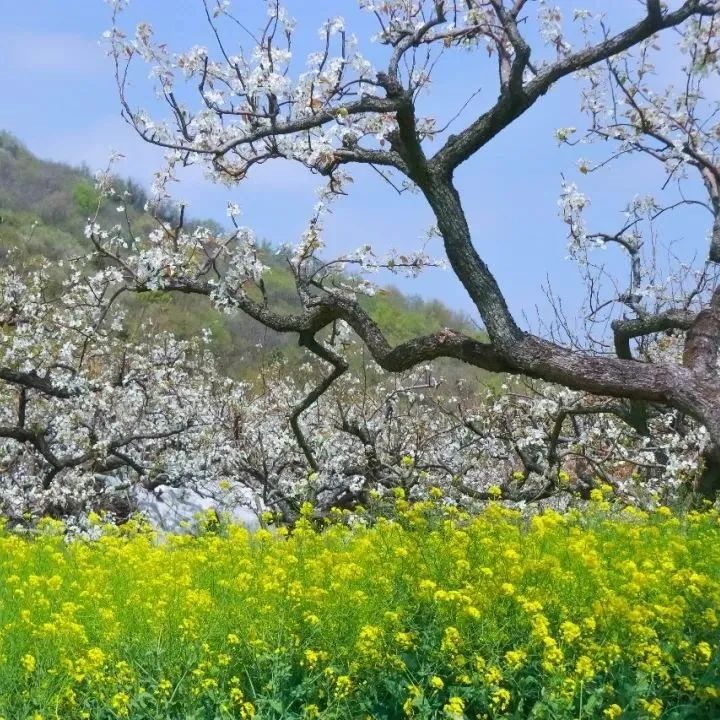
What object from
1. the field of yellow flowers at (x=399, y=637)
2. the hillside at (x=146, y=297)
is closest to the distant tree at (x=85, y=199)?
the hillside at (x=146, y=297)

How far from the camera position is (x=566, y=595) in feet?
15.7

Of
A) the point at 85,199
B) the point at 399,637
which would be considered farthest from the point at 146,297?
the point at 85,199

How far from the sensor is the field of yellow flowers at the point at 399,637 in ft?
13.8

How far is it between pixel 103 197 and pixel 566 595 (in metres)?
4.71

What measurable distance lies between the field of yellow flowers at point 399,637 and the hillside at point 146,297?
465 inches

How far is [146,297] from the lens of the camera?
1936cm

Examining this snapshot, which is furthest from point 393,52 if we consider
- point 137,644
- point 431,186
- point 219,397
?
point 219,397

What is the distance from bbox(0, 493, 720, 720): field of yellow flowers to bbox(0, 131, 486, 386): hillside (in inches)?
465

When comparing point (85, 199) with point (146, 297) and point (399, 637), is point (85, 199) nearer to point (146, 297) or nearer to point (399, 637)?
point (146, 297)

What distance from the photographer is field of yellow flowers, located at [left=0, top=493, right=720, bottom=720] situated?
4211mm

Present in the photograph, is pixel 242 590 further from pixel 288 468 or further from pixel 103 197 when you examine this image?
pixel 288 468

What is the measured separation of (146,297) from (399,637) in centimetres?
1589

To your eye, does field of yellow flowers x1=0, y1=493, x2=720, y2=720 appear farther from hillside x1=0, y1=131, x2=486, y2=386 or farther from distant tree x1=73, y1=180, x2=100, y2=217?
distant tree x1=73, y1=180, x2=100, y2=217

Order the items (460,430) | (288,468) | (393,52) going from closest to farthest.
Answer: (393,52) → (460,430) → (288,468)
